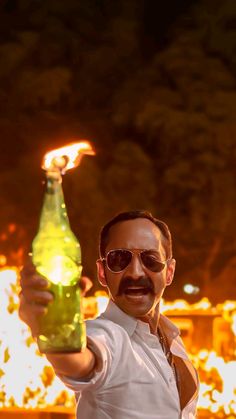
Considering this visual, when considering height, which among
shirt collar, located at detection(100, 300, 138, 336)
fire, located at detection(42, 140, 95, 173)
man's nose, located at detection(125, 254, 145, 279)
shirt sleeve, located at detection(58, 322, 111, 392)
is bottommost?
shirt sleeve, located at detection(58, 322, 111, 392)

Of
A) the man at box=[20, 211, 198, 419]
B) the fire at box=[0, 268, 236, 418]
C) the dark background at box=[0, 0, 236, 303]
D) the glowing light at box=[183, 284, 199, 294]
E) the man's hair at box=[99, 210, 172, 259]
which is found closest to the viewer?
the man at box=[20, 211, 198, 419]

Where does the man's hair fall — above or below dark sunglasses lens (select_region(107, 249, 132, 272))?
above

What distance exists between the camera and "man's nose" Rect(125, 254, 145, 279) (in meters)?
3.19

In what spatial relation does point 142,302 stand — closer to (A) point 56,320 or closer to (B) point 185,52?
(A) point 56,320

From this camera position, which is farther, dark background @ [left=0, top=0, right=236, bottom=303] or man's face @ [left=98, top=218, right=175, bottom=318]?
dark background @ [left=0, top=0, right=236, bottom=303]

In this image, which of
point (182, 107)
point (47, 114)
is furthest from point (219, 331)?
point (47, 114)

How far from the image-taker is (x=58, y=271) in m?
2.61

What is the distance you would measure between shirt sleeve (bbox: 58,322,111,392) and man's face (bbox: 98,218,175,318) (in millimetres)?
270

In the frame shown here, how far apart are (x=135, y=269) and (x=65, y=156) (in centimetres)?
54

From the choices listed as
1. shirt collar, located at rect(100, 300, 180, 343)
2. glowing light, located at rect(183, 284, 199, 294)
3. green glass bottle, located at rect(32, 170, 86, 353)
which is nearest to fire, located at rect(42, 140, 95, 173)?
green glass bottle, located at rect(32, 170, 86, 353)

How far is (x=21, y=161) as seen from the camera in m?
15.3

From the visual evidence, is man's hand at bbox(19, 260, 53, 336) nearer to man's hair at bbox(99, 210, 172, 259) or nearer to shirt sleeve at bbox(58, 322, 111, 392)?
shirt sleeve at bbox(58, 322, 111, 392)

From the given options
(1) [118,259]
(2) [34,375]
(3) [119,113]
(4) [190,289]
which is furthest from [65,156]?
(4) [190,289]

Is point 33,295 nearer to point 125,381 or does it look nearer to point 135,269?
point 125,381
